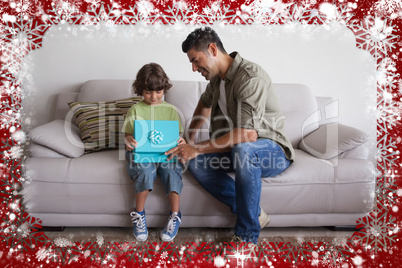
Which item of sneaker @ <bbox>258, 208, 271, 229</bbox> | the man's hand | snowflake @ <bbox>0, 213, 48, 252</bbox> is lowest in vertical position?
snowflake @ <bbox>0, 213, 48, 252</bbox>

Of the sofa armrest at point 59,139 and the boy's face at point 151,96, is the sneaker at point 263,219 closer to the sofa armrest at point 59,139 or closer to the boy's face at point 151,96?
the boy's face at point 151,96

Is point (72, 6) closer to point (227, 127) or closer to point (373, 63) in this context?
point (227, 127)

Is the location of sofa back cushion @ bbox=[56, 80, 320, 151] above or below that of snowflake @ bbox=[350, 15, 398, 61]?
below

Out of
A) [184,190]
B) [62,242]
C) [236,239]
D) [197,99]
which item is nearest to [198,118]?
[197,99]

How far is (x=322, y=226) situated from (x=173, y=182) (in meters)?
0.92

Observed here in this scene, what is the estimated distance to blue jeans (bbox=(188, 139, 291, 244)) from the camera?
144 cm

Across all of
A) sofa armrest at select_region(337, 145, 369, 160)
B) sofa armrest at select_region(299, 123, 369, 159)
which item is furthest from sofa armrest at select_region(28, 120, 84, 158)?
sofa armrest at select_region(337, 145, 369, 160)

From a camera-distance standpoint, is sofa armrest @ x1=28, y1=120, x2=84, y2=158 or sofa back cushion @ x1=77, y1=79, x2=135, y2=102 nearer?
sofa armrest @ x1=28, y1=120, x2=84, y2=158

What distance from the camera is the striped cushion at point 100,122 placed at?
1843 mm

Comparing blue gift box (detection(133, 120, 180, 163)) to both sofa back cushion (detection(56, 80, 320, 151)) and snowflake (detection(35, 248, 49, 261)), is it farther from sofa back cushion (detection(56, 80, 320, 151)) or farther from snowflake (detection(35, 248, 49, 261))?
snowflake (detection(35, 248, 49, 261))

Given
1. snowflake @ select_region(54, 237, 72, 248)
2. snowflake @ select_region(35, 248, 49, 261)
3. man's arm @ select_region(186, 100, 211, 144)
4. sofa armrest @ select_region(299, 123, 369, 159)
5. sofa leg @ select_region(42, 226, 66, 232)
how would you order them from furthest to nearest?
man's arm @ select_region(186, 100, 211, 144) < sofa armrest @ select_region(299, 123, 369, 159) < sofa leg @ select_region(42, 226, 66, 232) < snowflake @ select_region(54, 237, 72, 248) < snowflake @ select_region(35, 248, 49, 261)

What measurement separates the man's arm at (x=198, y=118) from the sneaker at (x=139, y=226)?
57 centimetres

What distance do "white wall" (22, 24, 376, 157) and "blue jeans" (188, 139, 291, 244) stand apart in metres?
1.00

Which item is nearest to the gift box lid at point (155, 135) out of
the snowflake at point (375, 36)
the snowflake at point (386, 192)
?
the snowflake at point (386, 192)
